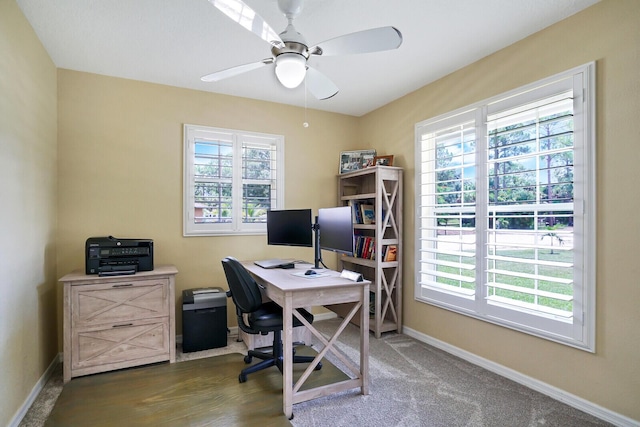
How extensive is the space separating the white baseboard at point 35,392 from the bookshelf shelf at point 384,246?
2861mm

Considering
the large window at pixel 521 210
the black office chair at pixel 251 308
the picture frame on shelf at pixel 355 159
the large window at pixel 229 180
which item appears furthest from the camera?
A: the picture frame on shelf at pixel 355 159

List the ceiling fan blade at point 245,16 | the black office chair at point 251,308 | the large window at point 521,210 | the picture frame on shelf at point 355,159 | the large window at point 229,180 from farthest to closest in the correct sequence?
the picture frame on shelf at point 355,159, the large window at point 229,180, the black office chair at point 251,308, the large window at point 521,210, the ceiling fan blade at point 245,16

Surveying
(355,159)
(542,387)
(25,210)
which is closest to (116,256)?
(25,210)

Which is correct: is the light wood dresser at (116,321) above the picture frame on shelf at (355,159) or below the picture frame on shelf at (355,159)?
below

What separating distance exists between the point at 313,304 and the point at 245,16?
172 cm

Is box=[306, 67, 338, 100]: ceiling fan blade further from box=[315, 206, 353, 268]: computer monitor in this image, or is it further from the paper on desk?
the paper on desk

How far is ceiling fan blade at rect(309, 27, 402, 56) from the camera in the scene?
1694mm

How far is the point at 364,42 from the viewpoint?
182cm

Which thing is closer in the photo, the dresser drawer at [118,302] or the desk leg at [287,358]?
the desk leg at [287,358]

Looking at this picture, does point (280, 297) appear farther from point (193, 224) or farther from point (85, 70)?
point (85, 70)

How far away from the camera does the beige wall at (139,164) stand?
3.10 m

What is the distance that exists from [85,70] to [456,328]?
419 centimetres

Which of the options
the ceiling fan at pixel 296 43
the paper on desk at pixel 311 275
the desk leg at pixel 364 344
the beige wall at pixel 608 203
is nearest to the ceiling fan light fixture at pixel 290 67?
the ceiling fan at pixel 296 43

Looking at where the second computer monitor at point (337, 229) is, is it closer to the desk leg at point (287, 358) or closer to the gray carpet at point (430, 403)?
the desk leg at point (287, 358)
